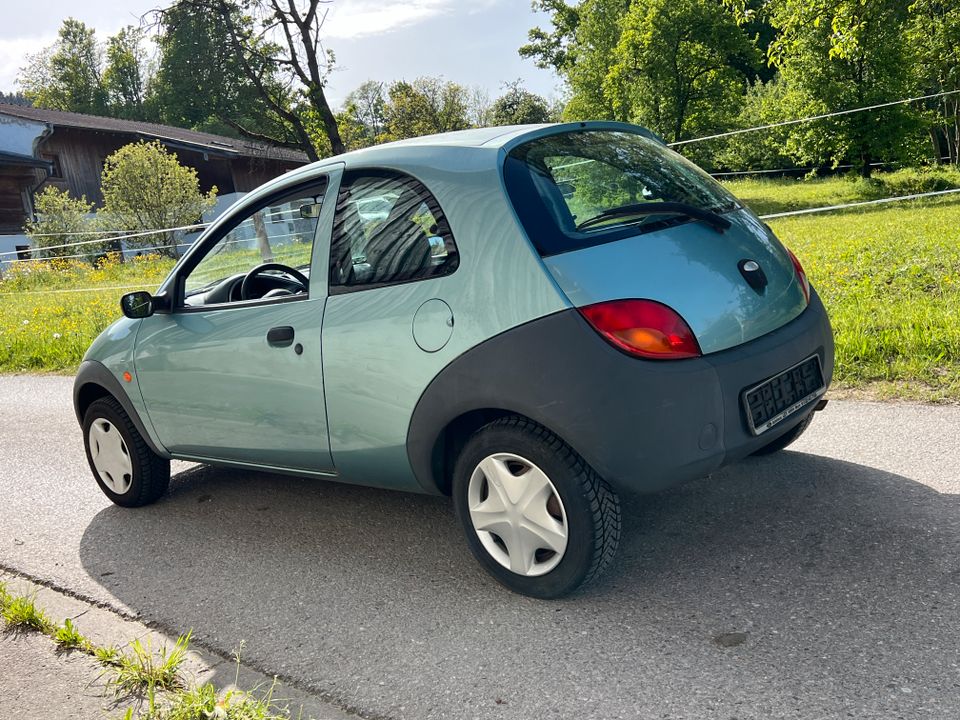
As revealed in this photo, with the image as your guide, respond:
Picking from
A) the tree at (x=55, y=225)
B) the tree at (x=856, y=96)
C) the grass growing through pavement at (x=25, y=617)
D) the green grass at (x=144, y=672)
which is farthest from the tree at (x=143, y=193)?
the green grass at (x=144, y=672)

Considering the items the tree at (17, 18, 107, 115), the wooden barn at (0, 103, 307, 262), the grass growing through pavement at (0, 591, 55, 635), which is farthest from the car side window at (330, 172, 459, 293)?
the tree at (17, 18, 107, 115)

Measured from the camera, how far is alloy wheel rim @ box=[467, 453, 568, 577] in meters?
3.20

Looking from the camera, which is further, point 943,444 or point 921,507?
point 943,444

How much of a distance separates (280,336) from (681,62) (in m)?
35.3

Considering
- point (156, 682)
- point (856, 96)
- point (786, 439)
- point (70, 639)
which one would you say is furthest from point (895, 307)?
point (856, 96)

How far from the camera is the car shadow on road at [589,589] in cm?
286

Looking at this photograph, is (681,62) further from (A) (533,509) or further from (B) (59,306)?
(A) (533,509)

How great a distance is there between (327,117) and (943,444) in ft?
61.3

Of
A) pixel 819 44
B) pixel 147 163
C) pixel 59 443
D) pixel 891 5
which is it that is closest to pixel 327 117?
pixel 147 163

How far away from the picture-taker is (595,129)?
12.6ft

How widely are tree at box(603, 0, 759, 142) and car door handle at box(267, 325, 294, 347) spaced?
33.6m

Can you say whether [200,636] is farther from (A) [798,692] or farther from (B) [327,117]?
(B) [327,117]

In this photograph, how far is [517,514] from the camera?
10.7 ft

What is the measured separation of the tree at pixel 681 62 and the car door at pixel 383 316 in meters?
33.6
